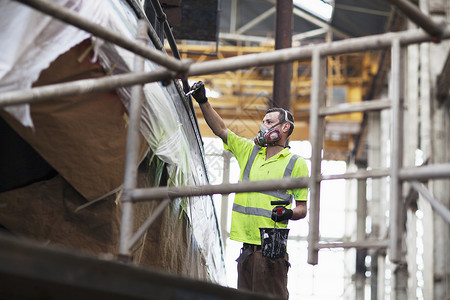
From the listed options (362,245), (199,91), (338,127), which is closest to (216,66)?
(362,245)

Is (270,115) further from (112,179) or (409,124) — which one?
(409,124)

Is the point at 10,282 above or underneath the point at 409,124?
underneath

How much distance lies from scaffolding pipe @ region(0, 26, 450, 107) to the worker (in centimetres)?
197

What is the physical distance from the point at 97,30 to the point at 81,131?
3.55 ft

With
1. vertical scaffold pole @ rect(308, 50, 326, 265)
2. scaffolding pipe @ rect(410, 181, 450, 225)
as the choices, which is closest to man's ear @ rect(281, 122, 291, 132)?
vertical scaffold pole @ rect(308, 50, 326, 265)

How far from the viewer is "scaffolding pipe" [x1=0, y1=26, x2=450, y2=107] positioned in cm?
360

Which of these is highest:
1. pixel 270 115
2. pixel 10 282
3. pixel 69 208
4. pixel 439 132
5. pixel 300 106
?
pixel 300 106

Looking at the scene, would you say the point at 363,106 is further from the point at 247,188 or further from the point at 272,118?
the point at 272,118

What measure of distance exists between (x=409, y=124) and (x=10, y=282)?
1560cm

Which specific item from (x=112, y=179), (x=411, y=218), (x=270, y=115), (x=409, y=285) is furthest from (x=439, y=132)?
(x=112, y=179)

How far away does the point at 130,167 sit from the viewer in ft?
13.3

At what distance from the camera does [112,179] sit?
4.84 meters

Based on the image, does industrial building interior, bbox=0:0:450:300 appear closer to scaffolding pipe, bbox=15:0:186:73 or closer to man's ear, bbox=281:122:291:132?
scaffolding pipe, bbox=15:0:186:73

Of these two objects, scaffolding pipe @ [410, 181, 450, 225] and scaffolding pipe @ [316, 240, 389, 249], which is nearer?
scaffolding pipe @ [410, 181, 450, 225]
